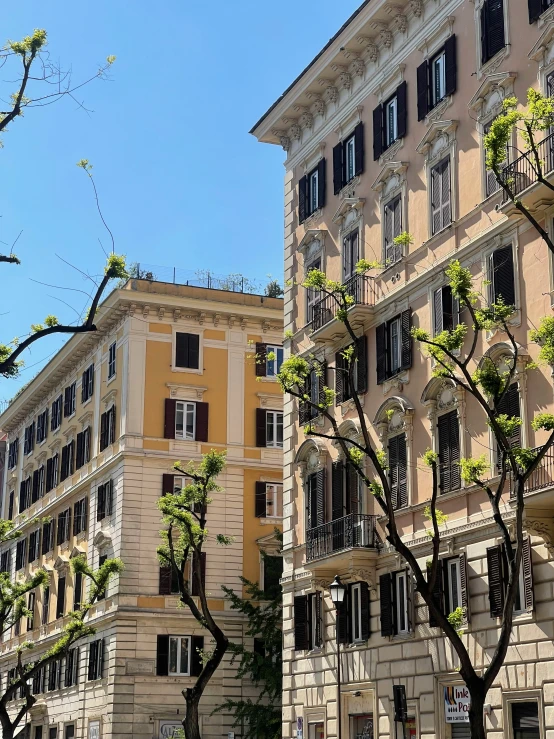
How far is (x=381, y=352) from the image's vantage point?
33094 mm

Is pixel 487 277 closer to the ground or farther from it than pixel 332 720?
farther from it

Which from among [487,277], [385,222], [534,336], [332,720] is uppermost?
[385,222]

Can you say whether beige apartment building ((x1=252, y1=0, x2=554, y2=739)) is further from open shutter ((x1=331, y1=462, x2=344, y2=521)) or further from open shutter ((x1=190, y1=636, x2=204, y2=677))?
open shutter ((x1=190, y1=636, x2=204, y2=677))

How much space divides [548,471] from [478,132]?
9080 millimetres

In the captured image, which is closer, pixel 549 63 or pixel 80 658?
pixel 549 63

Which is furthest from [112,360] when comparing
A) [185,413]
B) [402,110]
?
[402,110]

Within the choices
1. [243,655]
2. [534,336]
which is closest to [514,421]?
[534,336]

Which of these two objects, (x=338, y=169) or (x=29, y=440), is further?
(x=29, y=440)

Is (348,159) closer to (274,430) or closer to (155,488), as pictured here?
(274,430)

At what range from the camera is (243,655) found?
4919cm

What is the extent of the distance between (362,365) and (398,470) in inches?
152

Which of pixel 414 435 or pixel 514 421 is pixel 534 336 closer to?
pixel 514 421

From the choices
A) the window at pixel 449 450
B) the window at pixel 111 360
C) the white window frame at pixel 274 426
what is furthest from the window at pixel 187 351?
the window at pixel 449 450

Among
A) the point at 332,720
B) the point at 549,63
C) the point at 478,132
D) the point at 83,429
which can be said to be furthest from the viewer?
the point at 83,429
